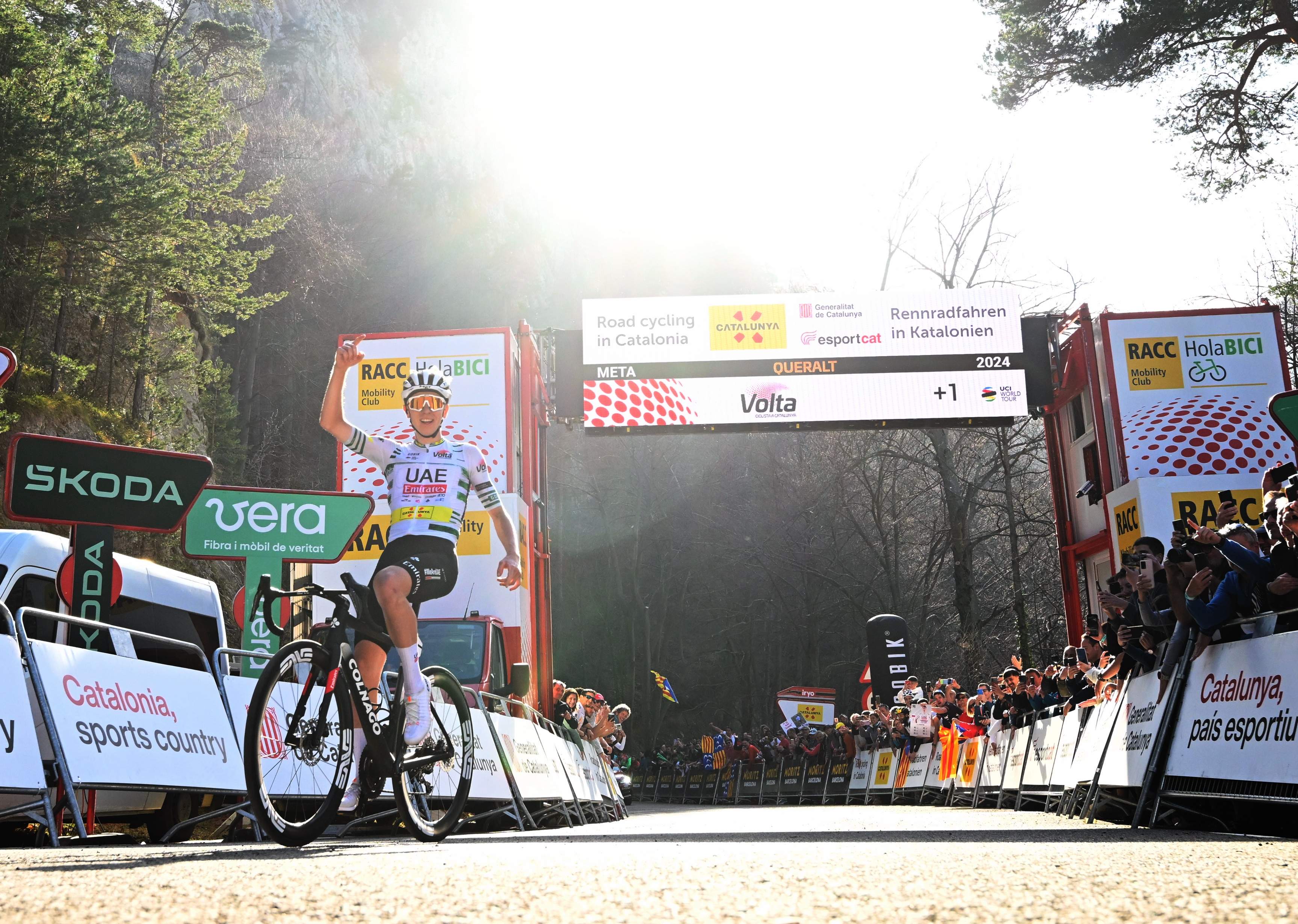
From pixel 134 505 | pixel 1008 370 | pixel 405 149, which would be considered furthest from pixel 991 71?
pixel 405 149

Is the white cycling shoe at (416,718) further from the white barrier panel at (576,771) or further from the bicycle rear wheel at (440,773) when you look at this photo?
the white barrier panel at (576,771)

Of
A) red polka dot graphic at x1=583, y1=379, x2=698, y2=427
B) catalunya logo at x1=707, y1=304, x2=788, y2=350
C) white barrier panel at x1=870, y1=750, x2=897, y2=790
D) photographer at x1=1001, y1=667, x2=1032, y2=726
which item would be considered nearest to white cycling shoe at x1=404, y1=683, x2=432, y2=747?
photographer at x1=1001, y1=667, x2=1032, y2=726

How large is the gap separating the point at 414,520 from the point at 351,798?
4.23ft

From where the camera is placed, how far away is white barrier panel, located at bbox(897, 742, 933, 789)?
20.7 m

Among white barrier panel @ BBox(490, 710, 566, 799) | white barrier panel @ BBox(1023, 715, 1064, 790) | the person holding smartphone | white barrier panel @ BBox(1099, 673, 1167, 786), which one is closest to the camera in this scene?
the person holding smartphone

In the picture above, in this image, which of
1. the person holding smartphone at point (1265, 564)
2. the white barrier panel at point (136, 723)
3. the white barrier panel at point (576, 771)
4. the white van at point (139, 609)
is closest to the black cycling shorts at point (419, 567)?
the white barrier panel at point (136, 723)

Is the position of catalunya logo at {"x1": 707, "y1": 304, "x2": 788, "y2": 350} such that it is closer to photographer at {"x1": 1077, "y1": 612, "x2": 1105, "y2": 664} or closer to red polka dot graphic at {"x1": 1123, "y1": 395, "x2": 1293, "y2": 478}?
red polka dot graphic at {"x1": 1123, "y1": 395, "x2": 1293, "y2": 478}

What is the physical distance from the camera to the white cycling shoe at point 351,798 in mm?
5355

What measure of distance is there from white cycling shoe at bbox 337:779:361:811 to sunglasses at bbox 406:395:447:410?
72.3 inches

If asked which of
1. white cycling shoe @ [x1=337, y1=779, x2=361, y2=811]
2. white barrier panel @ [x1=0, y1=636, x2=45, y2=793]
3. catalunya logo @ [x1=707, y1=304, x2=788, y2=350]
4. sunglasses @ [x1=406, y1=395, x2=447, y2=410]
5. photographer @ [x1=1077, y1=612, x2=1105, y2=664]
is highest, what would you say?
catalunya logo @ [x1=707, y1=304, x2=788, y2=350]

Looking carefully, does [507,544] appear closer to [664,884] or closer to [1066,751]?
[664,884]

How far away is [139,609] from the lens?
1115 cm

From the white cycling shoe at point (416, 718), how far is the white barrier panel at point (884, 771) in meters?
18.4

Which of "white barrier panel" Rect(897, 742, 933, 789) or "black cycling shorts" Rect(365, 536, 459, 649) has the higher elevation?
"black cycling shorts" Rect(365, 536, 459, 649)
